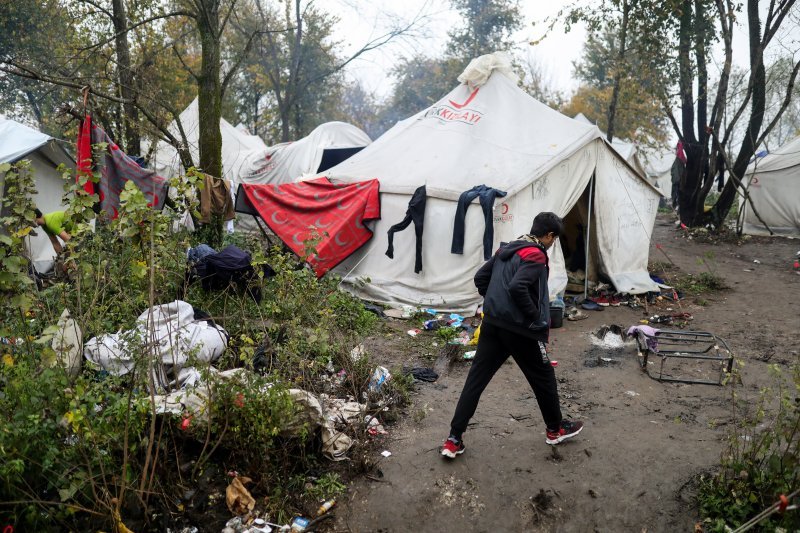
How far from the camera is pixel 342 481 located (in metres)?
3.56

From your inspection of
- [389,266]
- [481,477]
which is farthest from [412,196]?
[481,477]

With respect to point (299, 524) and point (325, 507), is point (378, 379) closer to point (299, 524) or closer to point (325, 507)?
point (325, 507)

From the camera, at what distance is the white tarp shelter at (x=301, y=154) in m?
13.8

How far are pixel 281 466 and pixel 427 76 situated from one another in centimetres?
3268

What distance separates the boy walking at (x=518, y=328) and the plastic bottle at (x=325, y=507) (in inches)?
32.8

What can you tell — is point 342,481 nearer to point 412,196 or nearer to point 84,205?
point 84,205

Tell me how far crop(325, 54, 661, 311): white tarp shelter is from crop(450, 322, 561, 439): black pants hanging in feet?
12.1

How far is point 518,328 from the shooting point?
11.9 ft

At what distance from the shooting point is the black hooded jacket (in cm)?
358

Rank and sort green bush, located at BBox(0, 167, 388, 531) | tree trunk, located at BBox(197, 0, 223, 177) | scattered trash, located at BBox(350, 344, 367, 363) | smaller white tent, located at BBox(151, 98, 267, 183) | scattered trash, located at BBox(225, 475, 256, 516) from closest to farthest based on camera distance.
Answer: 1. green bush, located at BBox(0, 167, 388, 531)
2. scattered trash, located at BBox(225, 475, 256, 516)
3. scattered trash, located at BBox(350, 344, 367, 363)
4. tree trunk, located at BBox(197, 0, 223, 177)
5. smaller white tent, located at BBox(151, 98, 267, 183)

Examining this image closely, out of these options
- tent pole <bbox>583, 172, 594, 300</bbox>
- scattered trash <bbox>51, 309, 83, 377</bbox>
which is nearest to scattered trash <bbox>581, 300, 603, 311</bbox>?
tent pole <bbox>583, 172, 594, 300</bbox>

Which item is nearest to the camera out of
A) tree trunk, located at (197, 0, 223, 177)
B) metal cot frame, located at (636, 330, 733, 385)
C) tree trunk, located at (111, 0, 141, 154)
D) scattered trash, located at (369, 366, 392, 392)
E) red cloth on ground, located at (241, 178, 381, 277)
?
scattered trash, located at (369, 366, 392, 392)

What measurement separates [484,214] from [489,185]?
0.53 meters

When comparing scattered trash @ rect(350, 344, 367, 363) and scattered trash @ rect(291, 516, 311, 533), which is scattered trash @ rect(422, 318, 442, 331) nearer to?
scattered trash @ rect(350, 344, 367, 363)
